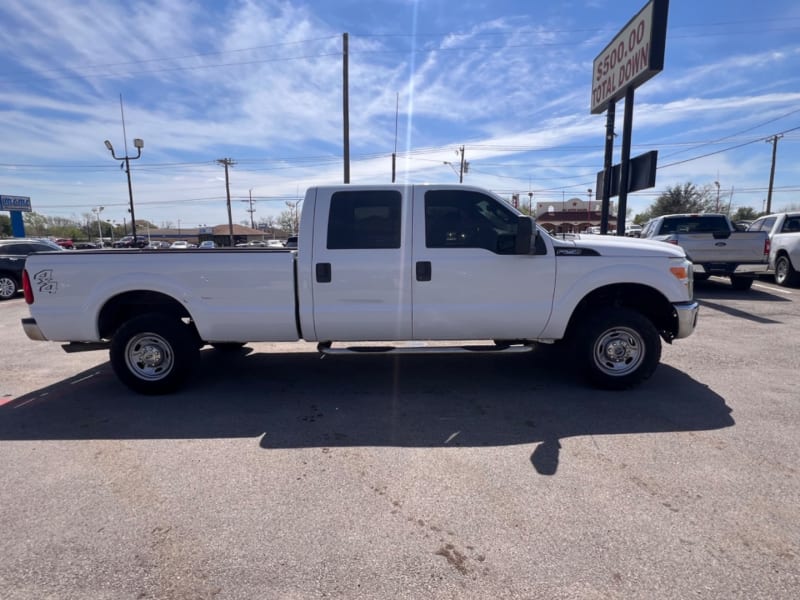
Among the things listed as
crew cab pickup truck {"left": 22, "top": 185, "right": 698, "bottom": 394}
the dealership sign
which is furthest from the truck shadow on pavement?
the dealership sign

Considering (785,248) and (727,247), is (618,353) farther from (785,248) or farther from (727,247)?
(785,248)

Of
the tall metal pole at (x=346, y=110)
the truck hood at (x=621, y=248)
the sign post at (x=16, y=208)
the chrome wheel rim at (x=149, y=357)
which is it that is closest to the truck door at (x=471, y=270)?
the truck hood at (x=621, y=248)

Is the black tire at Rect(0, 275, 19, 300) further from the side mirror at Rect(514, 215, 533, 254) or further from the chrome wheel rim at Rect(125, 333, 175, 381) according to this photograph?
the side mirror at Rect(514, 215, 533, 254)

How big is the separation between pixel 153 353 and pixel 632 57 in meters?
10.7

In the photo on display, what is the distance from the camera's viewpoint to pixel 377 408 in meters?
4.25

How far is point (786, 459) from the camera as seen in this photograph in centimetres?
322

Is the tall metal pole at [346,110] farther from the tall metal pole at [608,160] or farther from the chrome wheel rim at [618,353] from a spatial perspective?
the chrome wheel rim at [618,353]

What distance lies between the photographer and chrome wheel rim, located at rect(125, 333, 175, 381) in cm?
453

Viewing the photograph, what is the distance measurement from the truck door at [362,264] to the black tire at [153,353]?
1.35 meters

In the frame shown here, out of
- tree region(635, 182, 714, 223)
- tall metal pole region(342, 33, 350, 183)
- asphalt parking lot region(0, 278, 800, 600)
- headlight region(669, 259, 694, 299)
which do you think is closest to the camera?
asphalt parking lot region(0, 278, 800, 600)

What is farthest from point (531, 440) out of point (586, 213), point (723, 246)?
point (586, 213)

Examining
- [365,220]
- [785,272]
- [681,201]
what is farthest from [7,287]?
[681,201]

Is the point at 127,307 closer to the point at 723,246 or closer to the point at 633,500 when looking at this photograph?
the point at 633,500

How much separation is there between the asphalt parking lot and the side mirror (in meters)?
1.45
